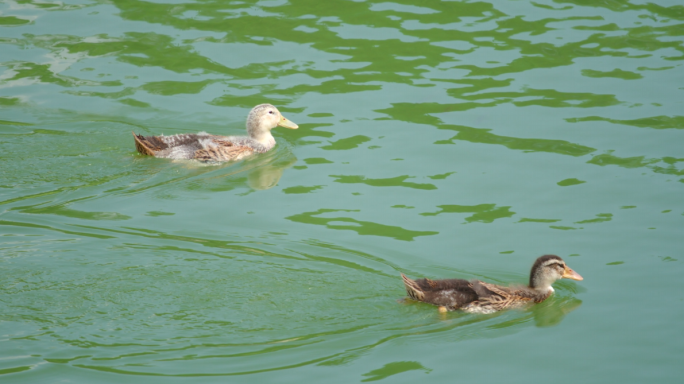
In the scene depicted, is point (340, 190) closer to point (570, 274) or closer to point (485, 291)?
point (485, 291)

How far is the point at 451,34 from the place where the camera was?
1456 centimetres

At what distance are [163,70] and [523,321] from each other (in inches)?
324

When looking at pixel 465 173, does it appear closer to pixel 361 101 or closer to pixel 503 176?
pixel 503 176

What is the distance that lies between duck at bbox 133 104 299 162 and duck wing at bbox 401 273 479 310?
448cm

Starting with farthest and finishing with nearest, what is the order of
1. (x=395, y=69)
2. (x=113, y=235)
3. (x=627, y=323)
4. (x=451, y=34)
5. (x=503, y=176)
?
(x=451, y=34) < (x=395, y=69) < (x=503, y=176) < (x=113, y=235) < (x=627, y=323)

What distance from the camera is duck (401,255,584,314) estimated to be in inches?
293

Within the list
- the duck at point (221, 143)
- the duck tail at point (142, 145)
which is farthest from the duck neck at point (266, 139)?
the duck tail at point (142, 145)

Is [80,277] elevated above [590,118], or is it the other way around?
[590,118]

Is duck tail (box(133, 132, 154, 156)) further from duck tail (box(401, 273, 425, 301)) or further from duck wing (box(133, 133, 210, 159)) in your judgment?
duck tail (box(401, 273, 425, 301))

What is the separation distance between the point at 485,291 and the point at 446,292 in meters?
0.35

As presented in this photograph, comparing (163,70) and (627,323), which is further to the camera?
(163,70)

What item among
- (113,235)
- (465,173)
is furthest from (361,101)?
(113,235)

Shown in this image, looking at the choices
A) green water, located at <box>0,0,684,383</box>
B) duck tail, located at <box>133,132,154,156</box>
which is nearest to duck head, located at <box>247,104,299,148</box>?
green water, located at <box>0,0,684,383</box>

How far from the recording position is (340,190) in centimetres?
981
